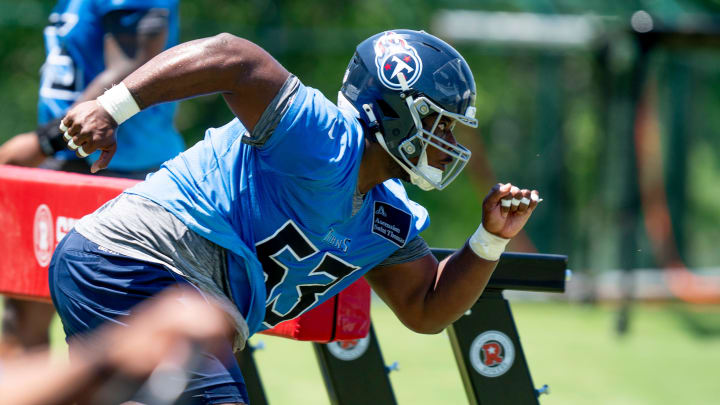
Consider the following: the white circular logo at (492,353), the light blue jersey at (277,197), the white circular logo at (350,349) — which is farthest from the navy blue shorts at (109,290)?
the white circular logo at (350,349)

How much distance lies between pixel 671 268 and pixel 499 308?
754cm

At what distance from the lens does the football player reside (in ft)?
9.55

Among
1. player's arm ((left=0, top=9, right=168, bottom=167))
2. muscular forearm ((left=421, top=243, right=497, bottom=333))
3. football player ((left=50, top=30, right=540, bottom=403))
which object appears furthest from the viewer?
player's arm ((left=0, top=9, right=168, bottom=167))

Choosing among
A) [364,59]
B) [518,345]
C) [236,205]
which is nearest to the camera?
[236,205]

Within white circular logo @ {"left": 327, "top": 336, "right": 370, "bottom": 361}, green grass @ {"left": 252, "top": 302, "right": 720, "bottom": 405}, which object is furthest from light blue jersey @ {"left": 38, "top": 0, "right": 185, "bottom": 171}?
green grass @ {"left": 252, "top": 302, "right": 720, "bottom": 405}

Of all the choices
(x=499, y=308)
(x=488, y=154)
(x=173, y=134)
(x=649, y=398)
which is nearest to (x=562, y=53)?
(x=488, y=154)

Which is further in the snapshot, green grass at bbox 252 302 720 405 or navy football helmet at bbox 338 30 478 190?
green grass at bbox 252 302 720 405

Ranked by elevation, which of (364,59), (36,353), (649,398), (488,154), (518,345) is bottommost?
(649,398)

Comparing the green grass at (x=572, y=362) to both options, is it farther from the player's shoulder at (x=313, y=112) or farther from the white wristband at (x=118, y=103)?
the white wristband at (x=118, y=103)

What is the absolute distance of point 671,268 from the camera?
35.8 ft

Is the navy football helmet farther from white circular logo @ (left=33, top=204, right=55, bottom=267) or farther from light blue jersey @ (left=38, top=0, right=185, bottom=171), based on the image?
light blue jersey @ (left=38, top=0, right=185, bottom=171)

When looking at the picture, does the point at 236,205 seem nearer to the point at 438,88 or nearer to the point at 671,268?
the point at 438,88

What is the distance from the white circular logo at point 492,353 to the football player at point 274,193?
384 millimetres

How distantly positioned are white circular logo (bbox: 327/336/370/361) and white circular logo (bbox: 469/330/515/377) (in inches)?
23.7
